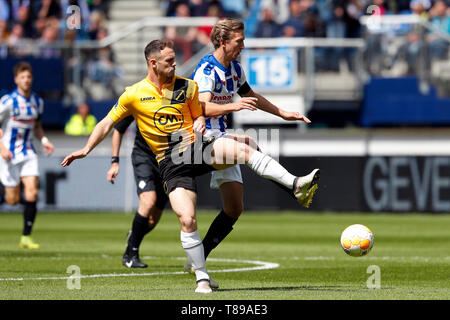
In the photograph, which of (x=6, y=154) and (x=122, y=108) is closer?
(x=122, y=108)

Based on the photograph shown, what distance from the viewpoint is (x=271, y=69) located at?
25.5 metres

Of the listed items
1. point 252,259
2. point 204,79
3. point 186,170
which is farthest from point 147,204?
point 186,170

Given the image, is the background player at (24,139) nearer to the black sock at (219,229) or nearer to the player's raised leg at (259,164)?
the black sock at (219,229)

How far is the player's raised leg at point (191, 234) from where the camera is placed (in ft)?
28.5

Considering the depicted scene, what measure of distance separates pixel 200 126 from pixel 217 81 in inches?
35.1

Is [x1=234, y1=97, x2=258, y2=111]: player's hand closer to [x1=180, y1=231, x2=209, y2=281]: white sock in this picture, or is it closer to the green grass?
[x1=180, y1=231, x2=209, y2=281]: white sock

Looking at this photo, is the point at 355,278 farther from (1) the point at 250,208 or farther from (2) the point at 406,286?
(1) the point at 250,208

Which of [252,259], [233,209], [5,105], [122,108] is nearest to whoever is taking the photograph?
[122,108]

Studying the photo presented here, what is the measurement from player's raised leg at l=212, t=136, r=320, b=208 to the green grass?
3.00 feet

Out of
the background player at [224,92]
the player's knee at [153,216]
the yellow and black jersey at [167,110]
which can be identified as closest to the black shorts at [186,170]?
the yellow and black jersey at [167,110]

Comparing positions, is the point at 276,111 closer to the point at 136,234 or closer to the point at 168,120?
the point at 168,120

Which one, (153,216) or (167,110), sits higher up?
(167,110)

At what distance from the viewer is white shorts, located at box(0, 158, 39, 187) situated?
49.9ft

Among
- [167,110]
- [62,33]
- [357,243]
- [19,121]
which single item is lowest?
[357,243]
